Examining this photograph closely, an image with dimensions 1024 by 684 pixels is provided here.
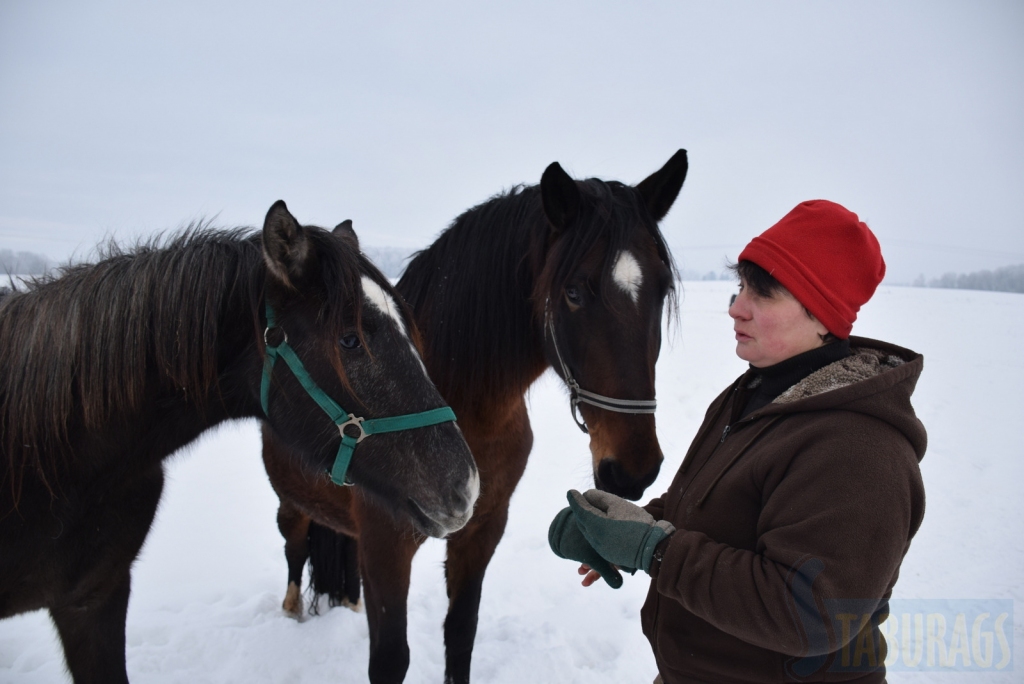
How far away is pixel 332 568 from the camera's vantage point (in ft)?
13.6

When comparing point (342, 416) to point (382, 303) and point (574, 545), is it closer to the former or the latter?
point (382, 303)

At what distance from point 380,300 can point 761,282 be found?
→ 121cm

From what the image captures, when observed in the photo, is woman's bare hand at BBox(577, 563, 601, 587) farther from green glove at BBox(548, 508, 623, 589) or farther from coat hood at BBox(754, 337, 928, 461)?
coat hood at BBox(754, 337, 928, 461)

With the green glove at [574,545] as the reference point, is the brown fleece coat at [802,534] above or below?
above

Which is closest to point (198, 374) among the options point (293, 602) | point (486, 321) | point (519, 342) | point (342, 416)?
point (342, 416)

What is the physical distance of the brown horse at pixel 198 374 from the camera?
1756 millimetres

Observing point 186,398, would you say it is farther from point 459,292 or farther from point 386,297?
point 459,292

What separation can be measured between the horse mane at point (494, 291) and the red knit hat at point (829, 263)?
2.78ft

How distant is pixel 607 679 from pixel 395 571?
1.76 metres

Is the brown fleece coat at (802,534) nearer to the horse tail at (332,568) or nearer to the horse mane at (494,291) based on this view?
the horse mane at (494,291)

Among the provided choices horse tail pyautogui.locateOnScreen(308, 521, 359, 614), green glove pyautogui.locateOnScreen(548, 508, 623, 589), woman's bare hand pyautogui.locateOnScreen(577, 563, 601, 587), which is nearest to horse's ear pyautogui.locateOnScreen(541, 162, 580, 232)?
green glove pyautogui.locateOnScreen(548, 508, 623, 589)

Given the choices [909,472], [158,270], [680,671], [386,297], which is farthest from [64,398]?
[909,472]

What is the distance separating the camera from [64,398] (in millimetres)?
1759

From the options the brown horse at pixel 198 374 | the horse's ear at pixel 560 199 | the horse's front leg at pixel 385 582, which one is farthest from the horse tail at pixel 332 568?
the horse's ear at pixel 560 199
